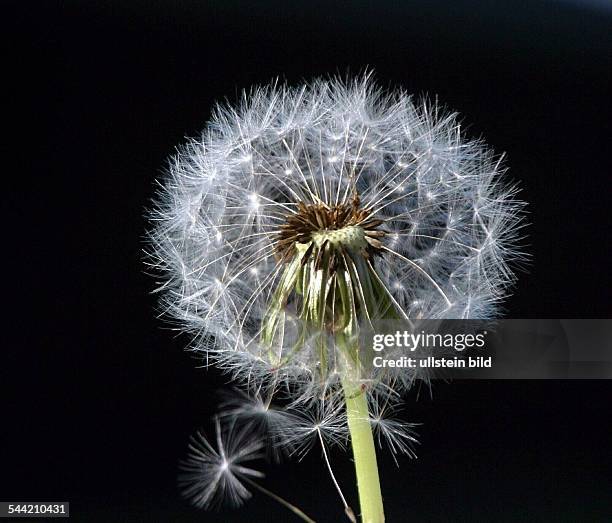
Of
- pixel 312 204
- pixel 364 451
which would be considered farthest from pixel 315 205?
pixel 364 451

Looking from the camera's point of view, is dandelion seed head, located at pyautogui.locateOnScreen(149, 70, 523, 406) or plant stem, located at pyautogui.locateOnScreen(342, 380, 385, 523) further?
dandelion seed head, located at pyautogui.locateOnScreen(149, 70, 523, 406)

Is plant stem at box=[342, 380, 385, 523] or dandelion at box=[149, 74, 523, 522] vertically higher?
dandelion at box=[149, 74, 523, 522]

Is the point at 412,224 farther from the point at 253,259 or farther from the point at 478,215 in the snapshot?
the point at 253,259

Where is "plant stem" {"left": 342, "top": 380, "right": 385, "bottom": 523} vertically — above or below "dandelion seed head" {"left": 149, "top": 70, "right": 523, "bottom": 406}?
below

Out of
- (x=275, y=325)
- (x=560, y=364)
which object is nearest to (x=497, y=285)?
(x=560, y=364)

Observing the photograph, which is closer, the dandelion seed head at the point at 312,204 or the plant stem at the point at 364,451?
the plant stem at the point at 364,451
